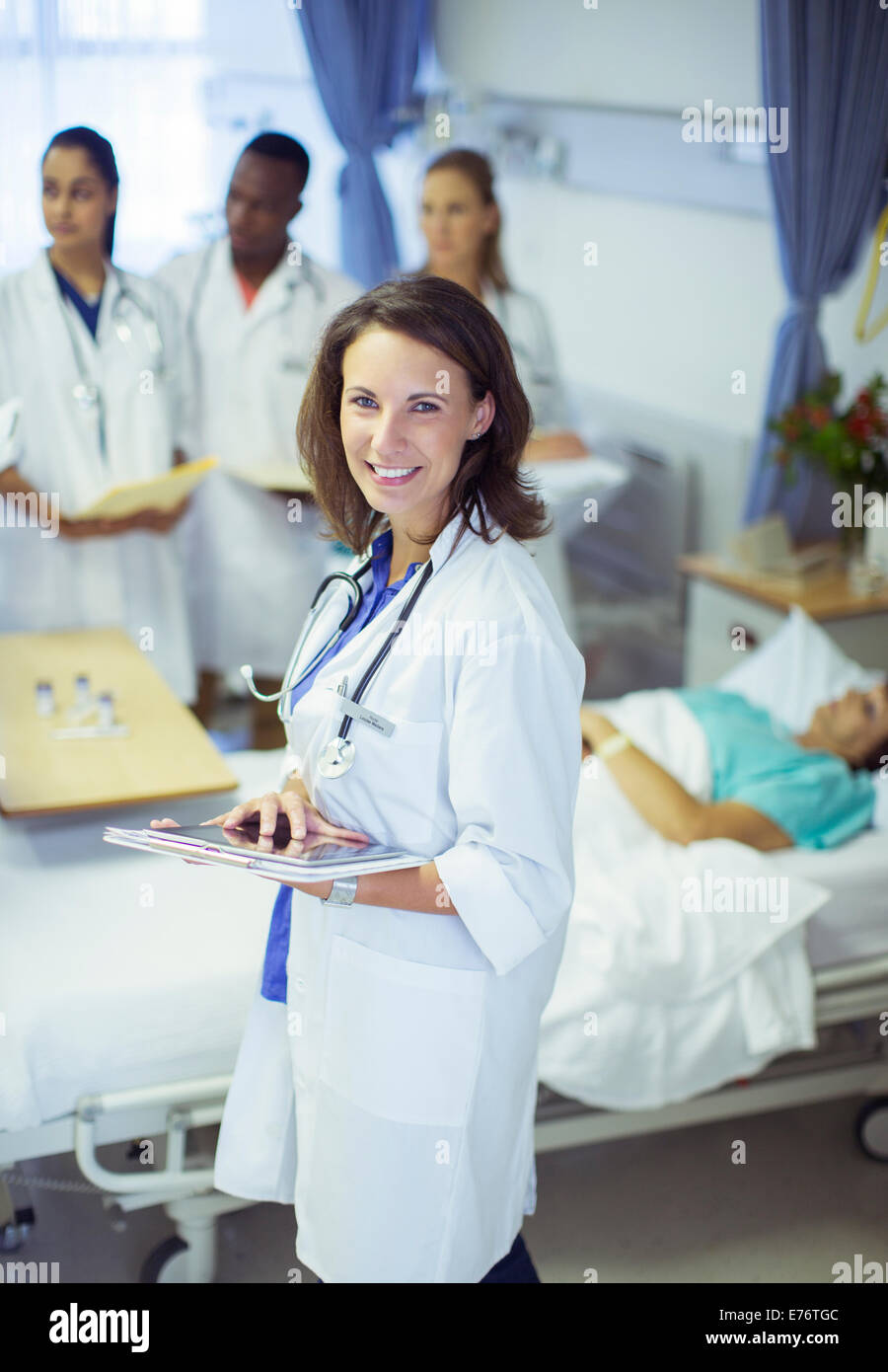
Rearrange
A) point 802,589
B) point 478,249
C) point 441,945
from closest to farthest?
point 441,945, point 478,249, point 802,589

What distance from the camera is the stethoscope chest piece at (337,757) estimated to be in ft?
4.45

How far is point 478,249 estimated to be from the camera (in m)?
3.17

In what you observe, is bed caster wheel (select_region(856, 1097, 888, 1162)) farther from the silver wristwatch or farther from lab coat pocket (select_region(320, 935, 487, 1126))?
the silver wristwatch

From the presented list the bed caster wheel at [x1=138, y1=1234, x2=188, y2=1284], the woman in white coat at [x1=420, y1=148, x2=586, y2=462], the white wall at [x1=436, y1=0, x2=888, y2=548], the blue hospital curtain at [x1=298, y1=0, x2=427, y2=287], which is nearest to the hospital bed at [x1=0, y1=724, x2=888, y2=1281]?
the bed caster wheel at [x1=138, y1=1234, x2=188, y2=1284]

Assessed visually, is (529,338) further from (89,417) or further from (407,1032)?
(407,1032)

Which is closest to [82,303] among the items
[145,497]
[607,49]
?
[145,497]

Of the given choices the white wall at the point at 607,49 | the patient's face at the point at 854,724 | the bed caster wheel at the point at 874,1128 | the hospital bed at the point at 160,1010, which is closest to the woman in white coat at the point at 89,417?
the hospital bed at the point at 160,1010

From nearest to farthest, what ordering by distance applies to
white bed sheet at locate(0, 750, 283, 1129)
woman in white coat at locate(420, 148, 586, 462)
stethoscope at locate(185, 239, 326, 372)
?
white bed sheet at locate(0, 750, 283, 1129)
stethoscope at locate(185, 239, 326, 372)
woman in white coat at locate(420, 148, 586, 462)

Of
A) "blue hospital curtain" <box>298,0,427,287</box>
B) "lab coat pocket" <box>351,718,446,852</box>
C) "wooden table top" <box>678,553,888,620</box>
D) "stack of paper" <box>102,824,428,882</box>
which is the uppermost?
"blue hospital curtain" <box>298,0,427,287</box>

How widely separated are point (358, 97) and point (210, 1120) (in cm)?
334

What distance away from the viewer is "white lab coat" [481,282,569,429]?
10.6 ft

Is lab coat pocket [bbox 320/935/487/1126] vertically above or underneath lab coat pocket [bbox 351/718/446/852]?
underneath

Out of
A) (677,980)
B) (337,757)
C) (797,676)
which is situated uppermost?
(337,757)
